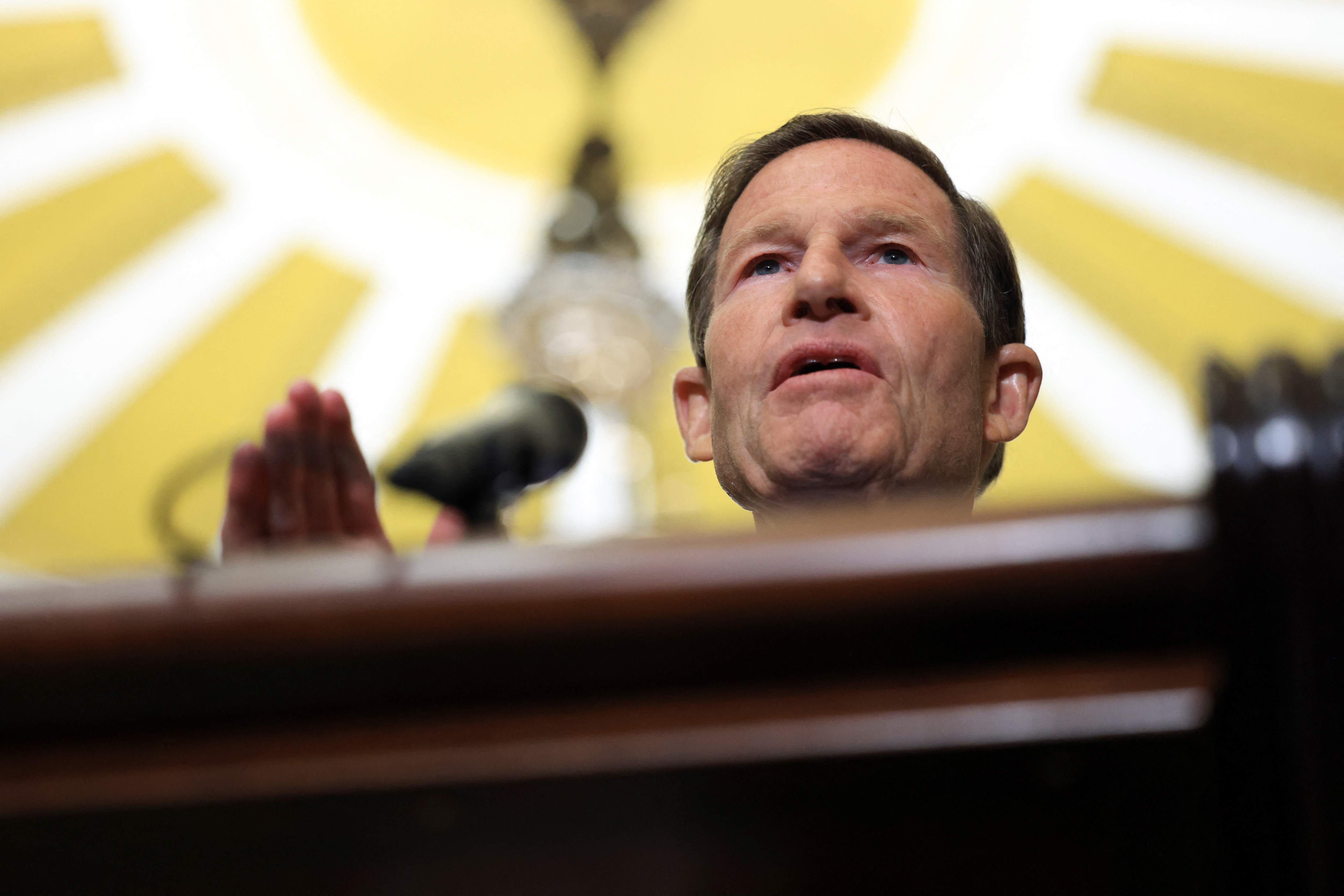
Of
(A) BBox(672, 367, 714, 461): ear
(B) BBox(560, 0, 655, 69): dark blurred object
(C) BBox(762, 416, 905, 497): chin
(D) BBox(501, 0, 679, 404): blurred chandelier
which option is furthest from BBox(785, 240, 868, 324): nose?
(B) BBox(560, 0, 655, 69): dark blurred object

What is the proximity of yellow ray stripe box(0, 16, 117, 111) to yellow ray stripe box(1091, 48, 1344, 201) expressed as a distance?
4.50 metres

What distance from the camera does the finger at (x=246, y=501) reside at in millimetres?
863

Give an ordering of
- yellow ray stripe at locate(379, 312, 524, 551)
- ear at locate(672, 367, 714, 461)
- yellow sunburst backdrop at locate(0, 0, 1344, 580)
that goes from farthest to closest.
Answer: yellow ray stripe at locate(379, 312, 524, 551)
yellow sunburst backdrop at locate(0, 0, 1344, 580)
ear at locate(672, 367, 714, 461)

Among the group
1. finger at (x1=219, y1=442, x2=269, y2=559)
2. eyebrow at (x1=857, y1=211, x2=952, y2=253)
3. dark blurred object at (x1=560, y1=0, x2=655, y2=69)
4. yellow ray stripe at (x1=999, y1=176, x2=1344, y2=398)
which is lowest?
finger at (x1=219, y1=442, x2=269, y2=559)

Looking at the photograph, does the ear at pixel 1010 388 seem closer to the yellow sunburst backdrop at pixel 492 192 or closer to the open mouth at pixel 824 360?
the open mouth at pixel 824 360

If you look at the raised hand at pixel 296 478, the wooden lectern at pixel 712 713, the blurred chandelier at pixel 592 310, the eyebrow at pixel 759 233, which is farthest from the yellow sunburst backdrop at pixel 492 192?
the wooden lectern at pixel 712 713

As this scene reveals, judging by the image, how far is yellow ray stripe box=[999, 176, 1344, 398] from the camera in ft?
17.5

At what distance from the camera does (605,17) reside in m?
5.11

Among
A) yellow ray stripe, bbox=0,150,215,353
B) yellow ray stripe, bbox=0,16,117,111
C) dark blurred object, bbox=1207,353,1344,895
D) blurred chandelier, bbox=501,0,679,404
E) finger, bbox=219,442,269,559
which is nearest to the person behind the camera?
dark blurred object, bbox=1207,353,1344,895

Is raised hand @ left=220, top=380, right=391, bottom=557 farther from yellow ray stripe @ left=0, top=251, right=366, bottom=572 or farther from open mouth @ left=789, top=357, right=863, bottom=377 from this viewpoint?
yellow ray stripe @ left=0, top=251, right=366, bottom=572

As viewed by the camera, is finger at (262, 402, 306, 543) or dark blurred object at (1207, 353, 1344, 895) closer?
dark blurred object at (1207, 353, 1344, 895)

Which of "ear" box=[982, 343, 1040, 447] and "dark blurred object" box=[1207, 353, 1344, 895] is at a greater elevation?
"ear" box=[982, 343, 1040, 447]

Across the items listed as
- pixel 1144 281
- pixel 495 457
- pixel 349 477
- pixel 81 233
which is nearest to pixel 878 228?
pixel 495 457

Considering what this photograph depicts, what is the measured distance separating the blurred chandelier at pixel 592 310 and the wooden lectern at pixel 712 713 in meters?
3.49
